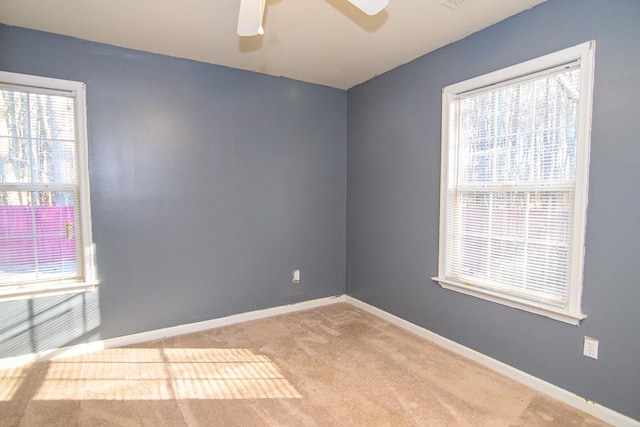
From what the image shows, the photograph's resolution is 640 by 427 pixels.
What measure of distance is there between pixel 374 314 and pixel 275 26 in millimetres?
2815

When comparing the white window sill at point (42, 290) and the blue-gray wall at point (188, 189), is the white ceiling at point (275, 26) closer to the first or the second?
the blue-gray wall at point (188, 189)

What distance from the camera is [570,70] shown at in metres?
1.98

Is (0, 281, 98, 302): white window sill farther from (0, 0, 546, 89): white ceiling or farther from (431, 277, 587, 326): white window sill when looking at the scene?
(431, 277, 587, 326): white window sill

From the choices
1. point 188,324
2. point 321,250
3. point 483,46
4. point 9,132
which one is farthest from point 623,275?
point 9,132

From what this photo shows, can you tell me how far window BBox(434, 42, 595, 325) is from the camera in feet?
6.44

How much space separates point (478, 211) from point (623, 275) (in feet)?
3.06

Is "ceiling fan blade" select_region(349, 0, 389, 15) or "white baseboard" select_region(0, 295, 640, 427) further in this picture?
"white baseboard" select_region(0, 295, 640, 427)

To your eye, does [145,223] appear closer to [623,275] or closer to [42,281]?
[42,281]

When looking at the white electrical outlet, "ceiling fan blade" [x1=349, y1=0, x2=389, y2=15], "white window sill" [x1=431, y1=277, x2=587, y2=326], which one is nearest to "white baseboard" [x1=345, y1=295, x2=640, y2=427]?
the white electrical outlet

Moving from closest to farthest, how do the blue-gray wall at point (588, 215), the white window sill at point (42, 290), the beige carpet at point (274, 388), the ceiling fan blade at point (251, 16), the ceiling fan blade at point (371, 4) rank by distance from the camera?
the ceiling fan blade at point (371, 4)
the ceiling fan blade at point (251, 16)
the blue-gray wall at point (588, 215)
the beige carpet at point (274, 388)
the white window sill at point (42, 290)

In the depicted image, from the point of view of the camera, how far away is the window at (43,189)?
2406 millimetres

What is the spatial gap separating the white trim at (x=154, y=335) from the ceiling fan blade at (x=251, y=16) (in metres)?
2.53

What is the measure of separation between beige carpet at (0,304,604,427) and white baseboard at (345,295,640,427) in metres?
0.05

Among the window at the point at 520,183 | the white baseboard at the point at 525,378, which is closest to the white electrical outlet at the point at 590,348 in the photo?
the window at the point at 520,183
